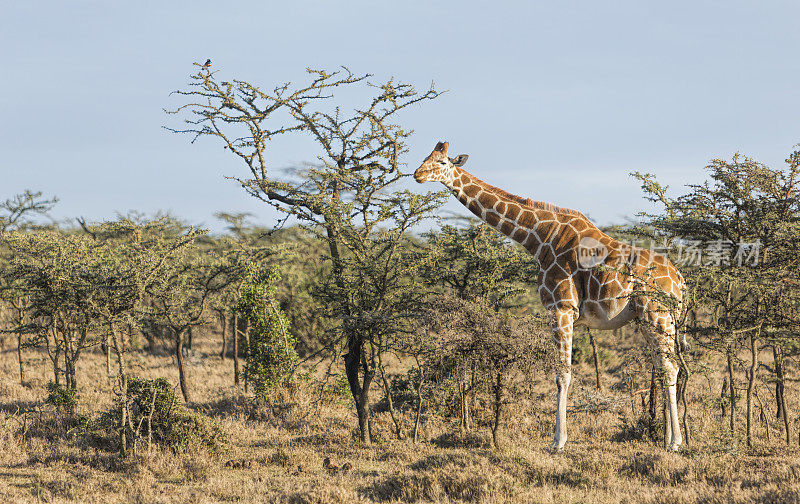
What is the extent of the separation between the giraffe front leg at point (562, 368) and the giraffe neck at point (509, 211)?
58.6 inches

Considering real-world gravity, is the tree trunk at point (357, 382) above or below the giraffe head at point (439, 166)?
below

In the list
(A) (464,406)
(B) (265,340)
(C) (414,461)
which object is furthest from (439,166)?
(B) (265,340)

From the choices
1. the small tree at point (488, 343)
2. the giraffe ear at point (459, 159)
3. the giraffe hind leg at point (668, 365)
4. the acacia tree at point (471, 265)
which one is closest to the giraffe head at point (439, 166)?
the giraffe ear at point (459, 159)

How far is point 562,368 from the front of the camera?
1425 cm

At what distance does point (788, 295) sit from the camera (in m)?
13.8

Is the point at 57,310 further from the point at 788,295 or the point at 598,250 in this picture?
the point at 788,295

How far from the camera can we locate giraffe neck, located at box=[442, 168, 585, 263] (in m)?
15.8

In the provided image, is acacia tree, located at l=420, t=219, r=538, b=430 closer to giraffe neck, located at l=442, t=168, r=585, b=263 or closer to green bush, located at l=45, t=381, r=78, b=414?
giraffe neck, located at l=442, t=168, r=585, b=263

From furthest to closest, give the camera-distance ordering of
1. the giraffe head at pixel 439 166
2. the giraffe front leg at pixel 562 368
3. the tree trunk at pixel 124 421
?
the giraffe head at pixel 439 166 → the giraffe front leg at pixel 562 368 → the tree trunk at pixel 124 421

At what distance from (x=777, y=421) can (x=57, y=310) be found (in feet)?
68.9

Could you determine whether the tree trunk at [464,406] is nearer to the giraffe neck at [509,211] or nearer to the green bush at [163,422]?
the giraffe neck at [509,211]

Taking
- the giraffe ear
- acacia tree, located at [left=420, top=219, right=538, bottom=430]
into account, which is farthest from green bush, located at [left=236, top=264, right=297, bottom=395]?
the giraffe ear

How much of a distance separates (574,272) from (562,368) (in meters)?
2.21

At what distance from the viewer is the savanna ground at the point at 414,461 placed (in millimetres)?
11641
